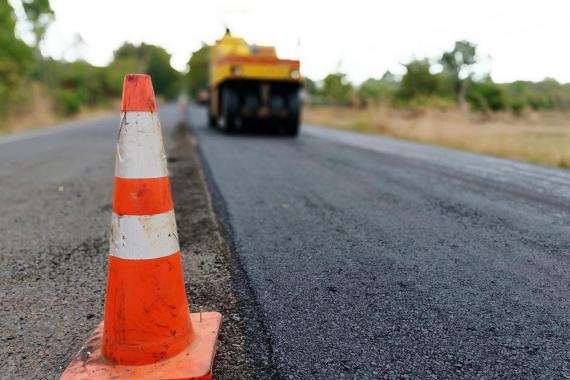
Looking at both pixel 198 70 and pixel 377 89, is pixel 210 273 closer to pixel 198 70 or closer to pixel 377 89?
pixel 377 89

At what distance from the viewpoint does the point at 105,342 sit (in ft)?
5.37

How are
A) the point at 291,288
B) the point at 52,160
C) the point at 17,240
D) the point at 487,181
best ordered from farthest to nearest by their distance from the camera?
the point at 52,160, the point at 487,181, the point at 17,240, the point at 291,288

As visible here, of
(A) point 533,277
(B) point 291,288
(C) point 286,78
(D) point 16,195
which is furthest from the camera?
(C) point 286,78

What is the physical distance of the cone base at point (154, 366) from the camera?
1.52 meters

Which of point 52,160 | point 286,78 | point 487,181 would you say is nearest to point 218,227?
point 487,181

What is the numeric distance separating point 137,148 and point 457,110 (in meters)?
31.5

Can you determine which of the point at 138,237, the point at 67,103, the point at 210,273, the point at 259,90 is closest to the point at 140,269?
the point at 138,237

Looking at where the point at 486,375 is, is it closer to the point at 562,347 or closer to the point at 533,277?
the point at 562,347

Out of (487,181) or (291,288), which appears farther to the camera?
(487,181)

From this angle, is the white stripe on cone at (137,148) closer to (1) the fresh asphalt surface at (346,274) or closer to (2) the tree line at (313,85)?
(1) the fresh asphalt surface at (346,274)

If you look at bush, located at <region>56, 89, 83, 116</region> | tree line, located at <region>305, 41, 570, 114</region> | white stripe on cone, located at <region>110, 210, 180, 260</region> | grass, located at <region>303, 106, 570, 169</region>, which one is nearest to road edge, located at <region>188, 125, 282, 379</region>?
white stripe on cone, located at <region>110, 210, 180, 260</region>

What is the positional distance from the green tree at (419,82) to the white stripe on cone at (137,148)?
46.9 meters

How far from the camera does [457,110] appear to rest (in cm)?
3036

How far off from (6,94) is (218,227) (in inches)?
805
